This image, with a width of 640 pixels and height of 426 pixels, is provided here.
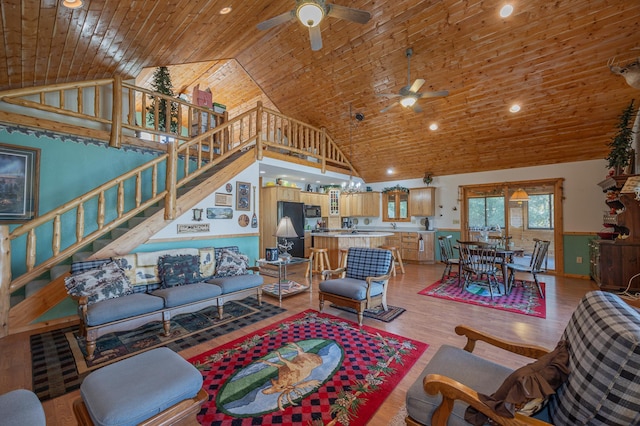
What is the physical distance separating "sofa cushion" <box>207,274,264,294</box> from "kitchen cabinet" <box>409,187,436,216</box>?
18.4 feet

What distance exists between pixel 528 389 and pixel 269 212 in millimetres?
6722

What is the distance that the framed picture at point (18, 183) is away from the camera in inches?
143

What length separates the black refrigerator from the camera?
24.2 feet

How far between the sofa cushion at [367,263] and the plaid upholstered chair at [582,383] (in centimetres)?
214

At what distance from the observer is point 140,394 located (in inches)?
55.5

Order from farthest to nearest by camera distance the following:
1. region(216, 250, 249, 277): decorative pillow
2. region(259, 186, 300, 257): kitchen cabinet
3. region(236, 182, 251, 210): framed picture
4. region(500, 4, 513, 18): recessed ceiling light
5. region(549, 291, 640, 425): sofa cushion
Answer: region(259, 186, 300, 257): kitchen cabinet < region(236, 182, 251, 210): framed picture < region(216, 250, 249, 277): decorative pillow < region(500, 4, 513, 18): recessed ceiling light < region(549, 291, 640, 425): sofa cushion

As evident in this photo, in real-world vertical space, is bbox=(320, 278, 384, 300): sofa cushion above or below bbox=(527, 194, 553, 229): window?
below

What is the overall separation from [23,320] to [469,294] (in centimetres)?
628

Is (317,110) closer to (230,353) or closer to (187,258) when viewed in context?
(187,258)

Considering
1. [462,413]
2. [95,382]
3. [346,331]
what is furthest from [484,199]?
[95,382]

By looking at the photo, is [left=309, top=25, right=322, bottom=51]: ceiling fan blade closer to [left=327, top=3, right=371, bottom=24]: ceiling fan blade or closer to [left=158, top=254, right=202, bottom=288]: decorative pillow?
[left=327, top=3, right=371, bottom=24]: ceiling fan blade

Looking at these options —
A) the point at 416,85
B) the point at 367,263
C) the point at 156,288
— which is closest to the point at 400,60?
the point at 416,85

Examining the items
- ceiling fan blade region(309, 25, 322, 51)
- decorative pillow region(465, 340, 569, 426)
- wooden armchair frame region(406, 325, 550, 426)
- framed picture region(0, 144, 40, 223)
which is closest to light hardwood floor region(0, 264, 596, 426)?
wooden armchair frame region(406, 325, 550, 426)

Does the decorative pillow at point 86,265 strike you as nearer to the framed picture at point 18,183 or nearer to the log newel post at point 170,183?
the log newel post at point 170,183
